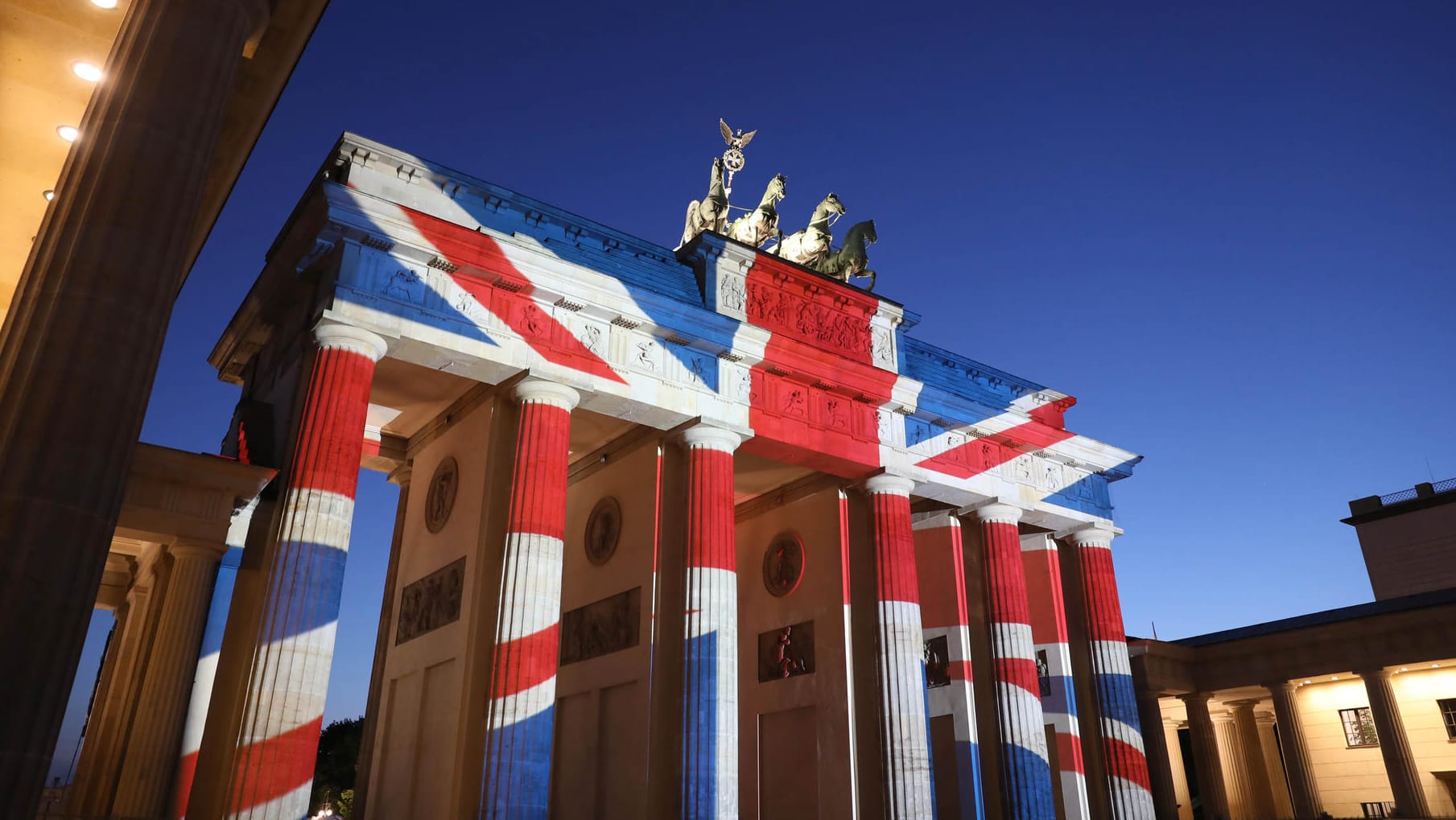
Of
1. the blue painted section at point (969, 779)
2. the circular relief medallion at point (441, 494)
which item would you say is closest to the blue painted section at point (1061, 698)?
the blue painted section at point (969, 779)

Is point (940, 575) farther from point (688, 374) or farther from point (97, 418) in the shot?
point (97, 418)

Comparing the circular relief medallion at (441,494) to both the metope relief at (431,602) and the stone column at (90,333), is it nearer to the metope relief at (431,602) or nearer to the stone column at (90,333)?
the metope relief at (431,602)

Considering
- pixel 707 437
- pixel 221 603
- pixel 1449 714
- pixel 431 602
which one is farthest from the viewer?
pixel 1449 714

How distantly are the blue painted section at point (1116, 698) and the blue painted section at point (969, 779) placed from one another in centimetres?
390

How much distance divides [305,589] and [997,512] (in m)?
15.9

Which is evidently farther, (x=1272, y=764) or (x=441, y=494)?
(x=1272, y=764)

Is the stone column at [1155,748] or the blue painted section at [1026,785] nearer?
the blue painted section at [1026,785]

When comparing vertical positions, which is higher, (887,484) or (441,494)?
(887,484)

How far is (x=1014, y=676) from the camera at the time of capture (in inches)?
864

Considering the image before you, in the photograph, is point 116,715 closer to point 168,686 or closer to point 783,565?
point 168,686

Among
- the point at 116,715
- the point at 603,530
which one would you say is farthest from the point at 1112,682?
the point at 116,715

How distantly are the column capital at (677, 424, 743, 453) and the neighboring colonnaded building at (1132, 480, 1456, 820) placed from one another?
689 inches

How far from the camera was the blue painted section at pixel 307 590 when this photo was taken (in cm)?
1337

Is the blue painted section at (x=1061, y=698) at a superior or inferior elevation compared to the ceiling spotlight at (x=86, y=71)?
inferior
